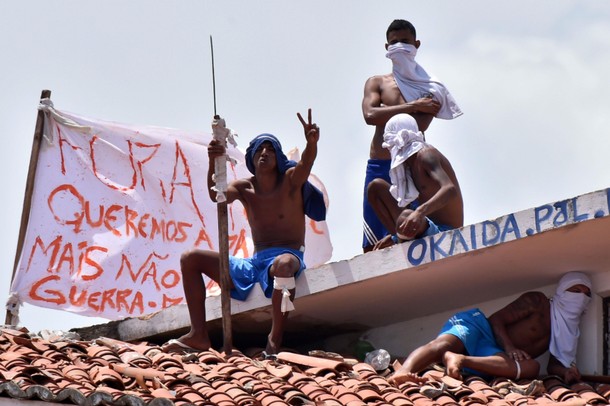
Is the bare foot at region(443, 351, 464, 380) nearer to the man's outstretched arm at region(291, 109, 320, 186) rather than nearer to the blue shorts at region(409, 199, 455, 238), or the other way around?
the blue shorts at region(409, 199, 455, 238)

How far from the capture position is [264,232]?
47.6ft

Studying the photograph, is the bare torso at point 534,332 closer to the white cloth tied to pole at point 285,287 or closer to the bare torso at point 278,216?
the white cloth tied to pole at point 285,287

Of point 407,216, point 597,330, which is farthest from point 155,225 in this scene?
point 597,330

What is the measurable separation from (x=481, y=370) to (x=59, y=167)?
460 cm

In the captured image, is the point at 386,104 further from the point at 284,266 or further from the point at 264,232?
the point at 284,266

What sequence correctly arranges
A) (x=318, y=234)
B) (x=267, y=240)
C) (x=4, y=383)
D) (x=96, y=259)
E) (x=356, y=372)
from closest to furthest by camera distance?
(x=4, y=383) → (x=356, y=372) → (x=267, y=240) → (x=96, y=259) → (x=318, y=234)

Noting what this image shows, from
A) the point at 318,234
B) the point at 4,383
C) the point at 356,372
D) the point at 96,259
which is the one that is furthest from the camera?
the point at 318,234

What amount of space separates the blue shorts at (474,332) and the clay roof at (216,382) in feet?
1.14

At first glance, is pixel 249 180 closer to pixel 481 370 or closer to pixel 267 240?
pixel 267 240

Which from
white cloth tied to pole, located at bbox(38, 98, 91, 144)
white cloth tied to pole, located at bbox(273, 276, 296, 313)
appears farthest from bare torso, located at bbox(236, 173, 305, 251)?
white cloth tied to pole, located at bbox(38, 98, 91, 144)

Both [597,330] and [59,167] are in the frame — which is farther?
[59,167]

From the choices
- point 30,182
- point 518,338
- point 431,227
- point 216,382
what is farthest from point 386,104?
point 216,382

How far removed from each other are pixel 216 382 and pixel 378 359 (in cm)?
203

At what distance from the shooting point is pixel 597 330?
13.7 m
